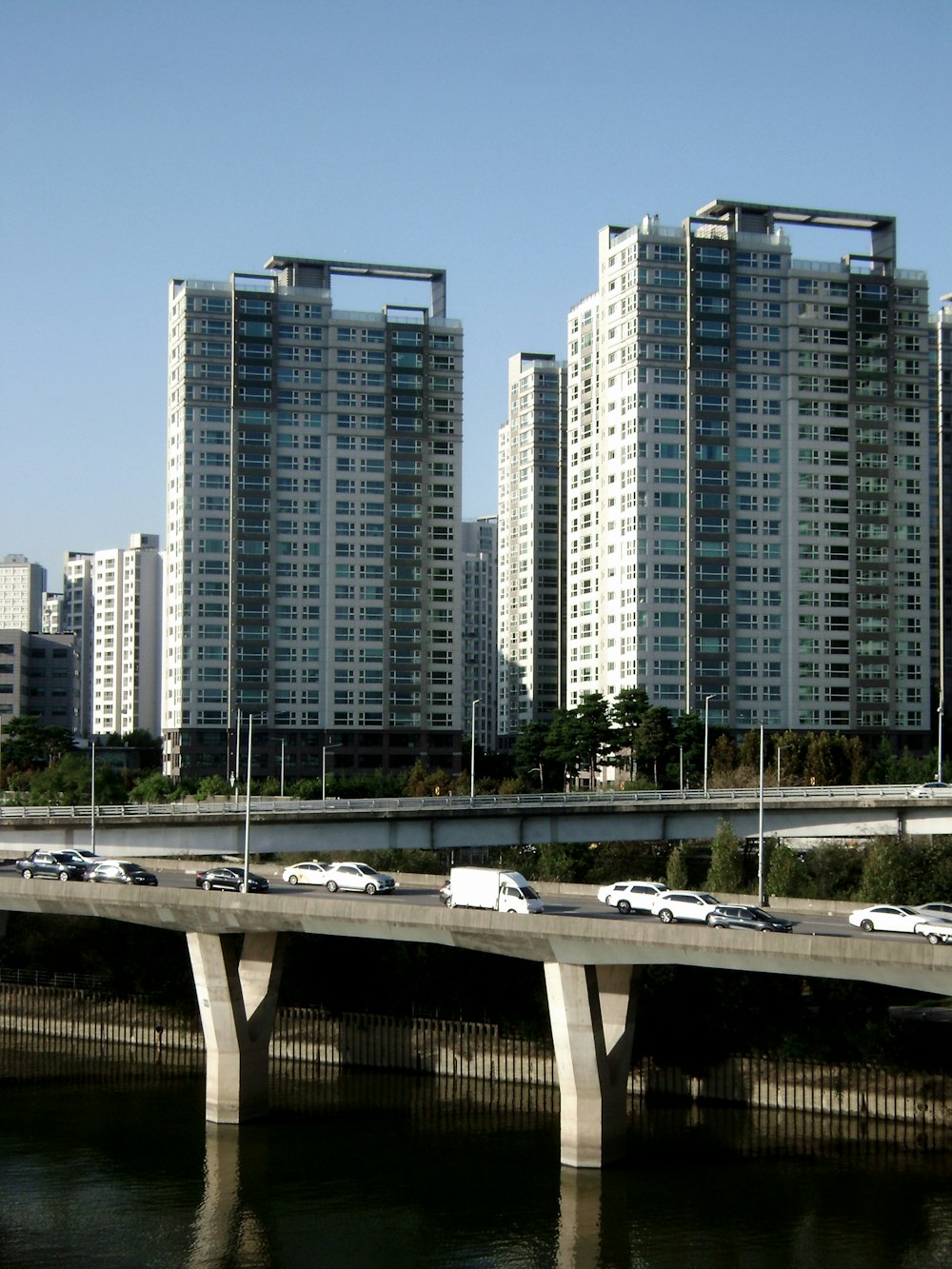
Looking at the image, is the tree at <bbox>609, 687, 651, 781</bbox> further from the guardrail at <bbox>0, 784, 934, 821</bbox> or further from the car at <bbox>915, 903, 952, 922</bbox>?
the car at <bbox>915, 903, 952, 922</bbox>

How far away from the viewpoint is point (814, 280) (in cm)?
16825

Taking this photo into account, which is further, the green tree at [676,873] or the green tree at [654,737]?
the green tree at [654,737]

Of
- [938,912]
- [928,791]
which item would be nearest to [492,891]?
[938,912]

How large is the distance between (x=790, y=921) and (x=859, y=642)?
4267 inches

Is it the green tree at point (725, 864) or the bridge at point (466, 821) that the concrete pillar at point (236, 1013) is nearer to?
the bridge at point (466, 821)

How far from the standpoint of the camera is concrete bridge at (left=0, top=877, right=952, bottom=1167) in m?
55.3

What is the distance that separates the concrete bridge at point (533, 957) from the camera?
181 feet

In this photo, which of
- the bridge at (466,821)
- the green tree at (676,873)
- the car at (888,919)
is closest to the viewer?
the car at (888,919)

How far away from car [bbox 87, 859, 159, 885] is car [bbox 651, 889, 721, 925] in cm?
2495

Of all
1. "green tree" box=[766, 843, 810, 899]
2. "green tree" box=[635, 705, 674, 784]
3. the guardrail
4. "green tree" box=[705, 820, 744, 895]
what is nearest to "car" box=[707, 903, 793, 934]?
"green tree" box=[705, 820, 744, 895]

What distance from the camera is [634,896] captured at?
232 ft

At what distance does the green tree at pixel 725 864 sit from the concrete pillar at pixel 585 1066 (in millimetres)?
33422

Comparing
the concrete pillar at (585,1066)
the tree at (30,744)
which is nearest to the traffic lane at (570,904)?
the concrete pillar at (585,1066)

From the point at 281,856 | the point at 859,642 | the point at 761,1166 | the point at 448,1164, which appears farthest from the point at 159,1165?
the point at 859,642
